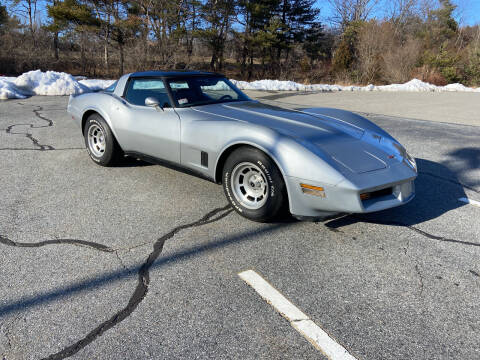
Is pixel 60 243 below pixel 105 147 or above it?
below

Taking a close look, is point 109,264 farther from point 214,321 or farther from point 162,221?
point 214,321

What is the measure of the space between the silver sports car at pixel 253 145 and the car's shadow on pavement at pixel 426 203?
36 centimetres

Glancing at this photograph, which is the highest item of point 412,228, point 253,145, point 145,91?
point 145,91

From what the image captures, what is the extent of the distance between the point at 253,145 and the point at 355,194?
95 centimetres

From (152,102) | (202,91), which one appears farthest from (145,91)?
(202,91)

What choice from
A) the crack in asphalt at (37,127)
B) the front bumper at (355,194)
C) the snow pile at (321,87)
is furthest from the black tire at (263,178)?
the snow pile at (321,87)

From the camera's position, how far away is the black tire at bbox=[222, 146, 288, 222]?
3.02m

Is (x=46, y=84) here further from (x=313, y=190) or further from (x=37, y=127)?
(x=313, y=190)

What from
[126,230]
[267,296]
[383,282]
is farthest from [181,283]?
[383,282]

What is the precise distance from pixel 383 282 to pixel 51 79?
44.8ft

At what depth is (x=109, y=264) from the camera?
8.57ft

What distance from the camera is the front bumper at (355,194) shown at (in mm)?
2777

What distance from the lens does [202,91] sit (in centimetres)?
428

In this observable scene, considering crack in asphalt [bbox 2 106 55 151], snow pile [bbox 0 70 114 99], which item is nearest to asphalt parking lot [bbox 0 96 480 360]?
crack in asphalt [bbox 2 106 55 151]
